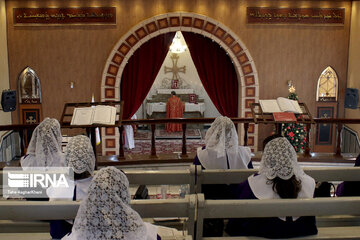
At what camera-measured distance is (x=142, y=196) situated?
3186 mm

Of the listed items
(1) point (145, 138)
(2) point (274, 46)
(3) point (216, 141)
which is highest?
(2) point (274, 46)

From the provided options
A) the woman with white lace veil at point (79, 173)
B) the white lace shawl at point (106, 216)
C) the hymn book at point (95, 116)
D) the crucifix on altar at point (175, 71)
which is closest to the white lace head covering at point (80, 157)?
the woman with white lace veil at point (79, 173)

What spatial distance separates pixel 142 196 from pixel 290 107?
2796mm

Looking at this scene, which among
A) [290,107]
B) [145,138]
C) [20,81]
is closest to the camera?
[290,107]

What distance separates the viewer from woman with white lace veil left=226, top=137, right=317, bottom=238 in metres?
2.41

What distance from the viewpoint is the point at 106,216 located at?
165cm

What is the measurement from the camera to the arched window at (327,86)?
27.7ft

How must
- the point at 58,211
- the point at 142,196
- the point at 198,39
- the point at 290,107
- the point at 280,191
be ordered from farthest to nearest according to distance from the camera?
the point at 198,39 < the point at 290,107 < the point at 142,196 < the point at 280,191 < the point at 58,211

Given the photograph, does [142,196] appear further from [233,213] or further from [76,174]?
[233,213]

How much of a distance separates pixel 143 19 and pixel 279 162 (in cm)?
630

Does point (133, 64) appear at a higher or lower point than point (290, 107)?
higher

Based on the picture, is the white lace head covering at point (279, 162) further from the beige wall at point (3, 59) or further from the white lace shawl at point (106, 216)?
the beige wall at point (3, 59)

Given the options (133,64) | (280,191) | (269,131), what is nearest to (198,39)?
(133,64)

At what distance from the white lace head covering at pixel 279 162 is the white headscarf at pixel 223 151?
102cm
